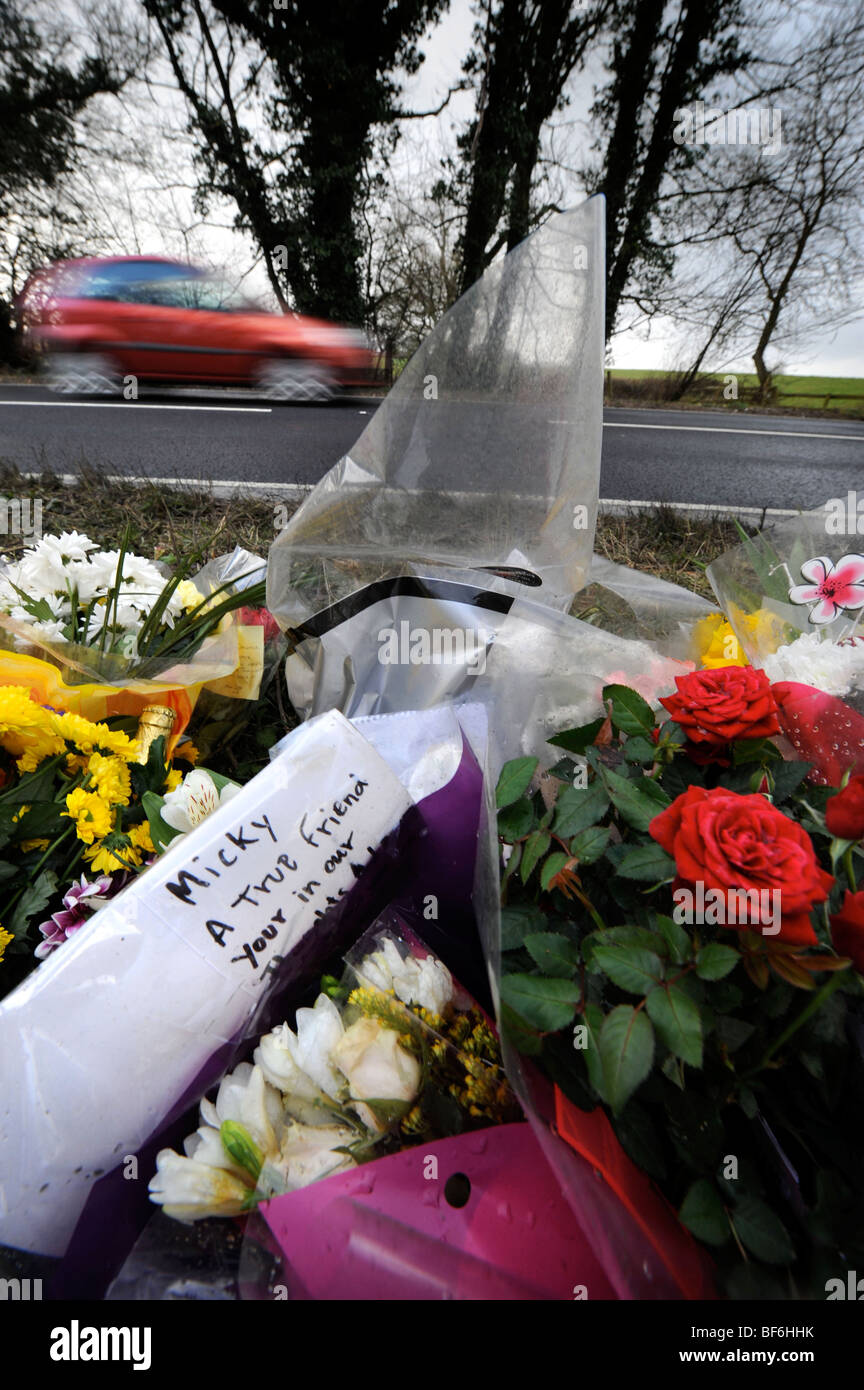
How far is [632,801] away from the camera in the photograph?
687 millimetres

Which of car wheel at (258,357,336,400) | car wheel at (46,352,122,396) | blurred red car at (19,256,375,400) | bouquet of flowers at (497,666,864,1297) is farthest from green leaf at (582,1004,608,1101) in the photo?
car wheel at (46,352,122,396)

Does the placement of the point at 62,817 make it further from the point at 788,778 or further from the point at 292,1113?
the point at 788,778

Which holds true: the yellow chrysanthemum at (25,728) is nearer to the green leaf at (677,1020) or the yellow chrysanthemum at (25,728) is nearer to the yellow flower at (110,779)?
the yellow flower at (110,779)

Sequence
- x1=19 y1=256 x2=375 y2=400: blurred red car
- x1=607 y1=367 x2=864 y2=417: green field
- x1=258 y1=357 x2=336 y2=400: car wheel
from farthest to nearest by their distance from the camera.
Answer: x1=607 y1=367 x2=864 y2=417: green field → x1=258 y1=357 x2=336 y2=400: car wheel → x1=19 y1=256 x2=375 y2=400: blurred red car

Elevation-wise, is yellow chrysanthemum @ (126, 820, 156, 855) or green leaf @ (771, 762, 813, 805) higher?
green leaf @ (771, 762, 813, 805)

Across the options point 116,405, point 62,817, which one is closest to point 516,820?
point 62,817

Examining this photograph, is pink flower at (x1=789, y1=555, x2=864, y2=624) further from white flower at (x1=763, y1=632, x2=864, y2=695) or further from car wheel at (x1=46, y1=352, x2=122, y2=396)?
car wheel at (x1=46, y1=352, x2=122, y2=396)

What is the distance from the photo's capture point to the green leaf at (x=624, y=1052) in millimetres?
519

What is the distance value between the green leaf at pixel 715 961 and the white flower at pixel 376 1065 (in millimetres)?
287

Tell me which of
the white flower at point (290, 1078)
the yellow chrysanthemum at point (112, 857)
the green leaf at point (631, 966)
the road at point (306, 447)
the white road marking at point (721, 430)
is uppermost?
the white road marking at point (721, 430)

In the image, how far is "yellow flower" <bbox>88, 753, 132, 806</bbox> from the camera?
978 mm

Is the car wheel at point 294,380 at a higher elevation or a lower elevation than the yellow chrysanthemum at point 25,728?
higher

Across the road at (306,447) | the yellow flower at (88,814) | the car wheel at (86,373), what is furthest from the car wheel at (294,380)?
the yellow flower at (88,814)
